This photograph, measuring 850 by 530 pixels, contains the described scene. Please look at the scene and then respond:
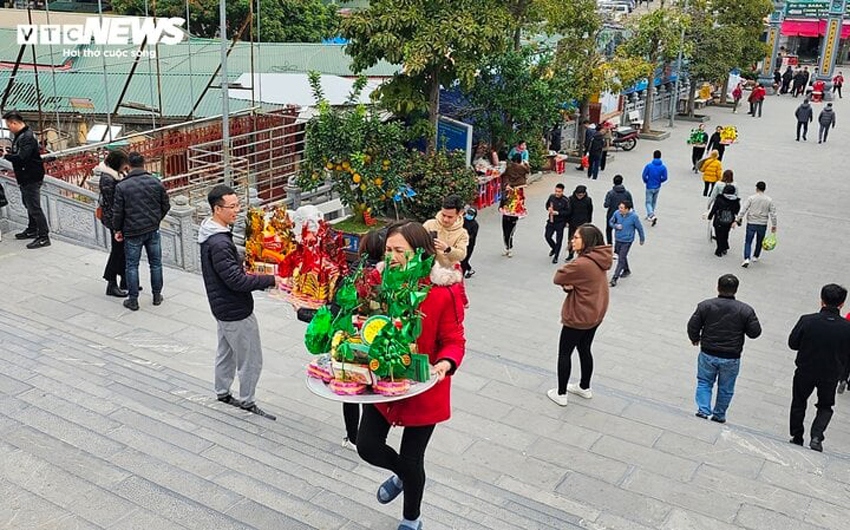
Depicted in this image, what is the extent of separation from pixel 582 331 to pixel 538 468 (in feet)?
3.98

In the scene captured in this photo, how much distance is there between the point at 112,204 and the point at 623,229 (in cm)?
678

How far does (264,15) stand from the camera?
93.2 ft

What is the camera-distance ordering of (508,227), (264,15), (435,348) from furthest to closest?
(264,15) < (508,227) < (435,348)

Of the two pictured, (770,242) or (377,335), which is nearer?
(377,335)

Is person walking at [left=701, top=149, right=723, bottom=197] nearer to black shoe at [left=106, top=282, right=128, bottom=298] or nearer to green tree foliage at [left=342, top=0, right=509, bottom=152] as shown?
green tree foliage at [left=342, top=0, right=509, bottom=152]

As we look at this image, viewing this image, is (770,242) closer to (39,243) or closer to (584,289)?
(584,289)

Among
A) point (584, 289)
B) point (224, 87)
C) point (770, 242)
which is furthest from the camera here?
point (770, 242)

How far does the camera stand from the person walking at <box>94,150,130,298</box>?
300 inches

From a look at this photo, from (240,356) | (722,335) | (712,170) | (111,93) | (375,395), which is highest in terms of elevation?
(375,395)

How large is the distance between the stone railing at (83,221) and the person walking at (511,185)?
5083mm

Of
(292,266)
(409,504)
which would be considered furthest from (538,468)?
(292,266)

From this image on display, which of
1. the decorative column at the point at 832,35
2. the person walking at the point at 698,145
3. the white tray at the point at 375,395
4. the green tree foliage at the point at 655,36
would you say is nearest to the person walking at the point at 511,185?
the person walking at the point at 698,145

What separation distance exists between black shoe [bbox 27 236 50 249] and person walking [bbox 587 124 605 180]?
12.3m

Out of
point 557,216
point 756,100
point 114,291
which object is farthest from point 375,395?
point 756,100
